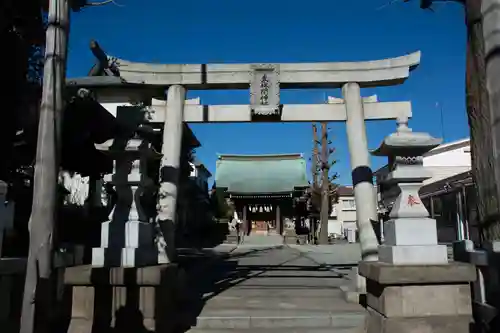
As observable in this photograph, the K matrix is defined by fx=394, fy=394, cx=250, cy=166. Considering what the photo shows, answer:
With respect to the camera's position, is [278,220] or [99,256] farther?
[278,220]

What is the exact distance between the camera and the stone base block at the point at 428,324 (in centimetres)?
505

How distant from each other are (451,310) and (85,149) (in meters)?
11.9

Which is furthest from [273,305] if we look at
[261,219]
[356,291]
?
[261,219]

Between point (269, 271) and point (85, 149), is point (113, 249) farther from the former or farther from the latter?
point (85, 149)

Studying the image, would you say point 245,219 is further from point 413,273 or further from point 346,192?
point 413,273

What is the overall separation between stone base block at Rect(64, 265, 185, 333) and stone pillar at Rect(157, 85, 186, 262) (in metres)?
1.82

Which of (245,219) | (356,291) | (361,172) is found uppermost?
(361,172)

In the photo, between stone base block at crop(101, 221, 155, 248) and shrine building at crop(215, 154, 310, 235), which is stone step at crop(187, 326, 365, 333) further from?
shrine building at crop(215, 154, 310, 235)

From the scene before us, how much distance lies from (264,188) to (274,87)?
76.3 feet

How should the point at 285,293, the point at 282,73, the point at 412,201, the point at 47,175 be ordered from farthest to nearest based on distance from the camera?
the point at 282,73
the point at 285,293
the point at 412,201
the point at 47,175

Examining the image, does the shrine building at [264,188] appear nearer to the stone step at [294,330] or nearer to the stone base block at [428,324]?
the stone step at [294,330]

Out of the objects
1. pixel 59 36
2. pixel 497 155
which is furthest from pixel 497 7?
pixel 59 36

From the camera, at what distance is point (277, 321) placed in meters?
6.43

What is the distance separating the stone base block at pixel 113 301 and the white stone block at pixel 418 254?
10.9 feet
